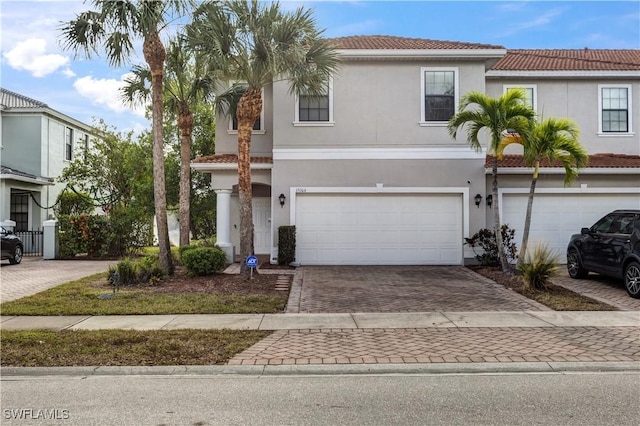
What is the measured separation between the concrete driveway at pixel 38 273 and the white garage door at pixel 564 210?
13.1 m

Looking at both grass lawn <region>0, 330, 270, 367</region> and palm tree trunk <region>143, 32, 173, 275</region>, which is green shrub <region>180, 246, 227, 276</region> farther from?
grass lawn <region>0, 330, 270, 367</region>

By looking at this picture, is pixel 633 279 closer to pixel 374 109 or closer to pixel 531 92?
pixel 374 109

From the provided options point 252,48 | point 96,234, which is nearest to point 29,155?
point 96,234

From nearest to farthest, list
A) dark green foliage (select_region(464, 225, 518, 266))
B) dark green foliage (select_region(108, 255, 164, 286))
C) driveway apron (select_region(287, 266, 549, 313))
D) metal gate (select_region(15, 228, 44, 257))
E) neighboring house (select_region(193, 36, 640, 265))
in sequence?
driveway apron (select_region(287, 266, 549, 313)), dark green foliage (select_region(108, 255, 164, 286)), dark green foliage (select_region(464, 225, 518, 266)), neighboring house (select_region(193, 36, 640, 265)), metal gate (select_region(15, 228, 44, 257))

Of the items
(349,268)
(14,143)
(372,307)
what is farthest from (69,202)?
(372,307)

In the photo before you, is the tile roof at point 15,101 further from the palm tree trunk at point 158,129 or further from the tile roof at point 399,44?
the tile roof at point 399,44

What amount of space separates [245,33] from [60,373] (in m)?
8.42

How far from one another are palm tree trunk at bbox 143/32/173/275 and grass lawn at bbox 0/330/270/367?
5185 millimetres

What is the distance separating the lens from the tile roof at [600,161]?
1523 centimetres

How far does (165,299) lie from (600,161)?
13865 millimetres

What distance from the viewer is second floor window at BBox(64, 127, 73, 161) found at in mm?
25547

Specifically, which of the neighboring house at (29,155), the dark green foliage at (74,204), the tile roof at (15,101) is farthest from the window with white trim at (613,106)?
the tile roof at (15,101)

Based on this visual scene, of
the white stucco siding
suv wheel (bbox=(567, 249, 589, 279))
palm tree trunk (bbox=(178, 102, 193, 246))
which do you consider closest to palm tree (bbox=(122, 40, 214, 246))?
palm tree trunk (bbox=(178, 102, 193, 246))

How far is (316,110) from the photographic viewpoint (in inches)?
611
